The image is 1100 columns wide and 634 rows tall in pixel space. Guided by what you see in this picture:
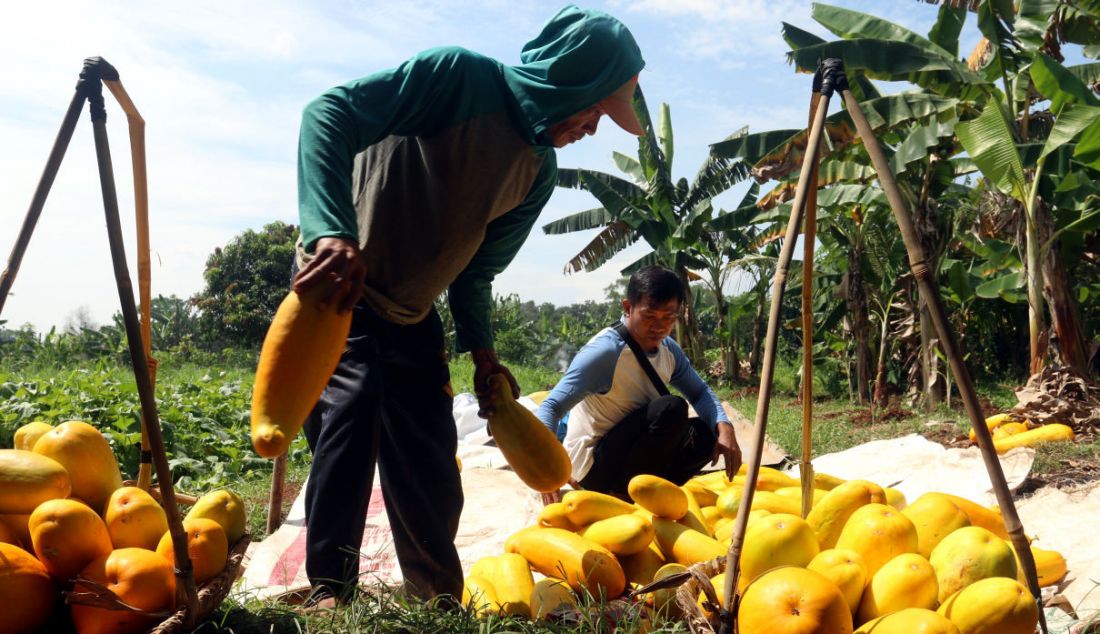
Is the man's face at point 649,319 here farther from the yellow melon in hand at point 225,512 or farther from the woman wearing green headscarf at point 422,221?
the yellow melon in hand at point 225,512

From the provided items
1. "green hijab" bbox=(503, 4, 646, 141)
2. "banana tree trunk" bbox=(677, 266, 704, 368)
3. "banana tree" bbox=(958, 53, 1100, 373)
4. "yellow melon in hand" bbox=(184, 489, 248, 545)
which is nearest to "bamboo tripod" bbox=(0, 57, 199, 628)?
"yellow melon in hand" bbox=(184, 489, 248, 545)

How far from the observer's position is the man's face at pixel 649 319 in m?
3.56

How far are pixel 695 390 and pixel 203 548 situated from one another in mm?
2713

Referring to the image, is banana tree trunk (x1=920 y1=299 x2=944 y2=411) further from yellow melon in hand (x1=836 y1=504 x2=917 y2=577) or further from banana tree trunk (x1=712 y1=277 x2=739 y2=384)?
yellow melon in hand (x1=836 y1=504 x2=917 y2=577)

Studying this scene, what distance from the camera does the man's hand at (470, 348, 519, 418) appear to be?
2184 millimetres

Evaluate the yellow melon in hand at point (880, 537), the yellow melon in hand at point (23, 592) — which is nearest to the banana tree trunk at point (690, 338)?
the yellow melon in hand at point (880, 537)

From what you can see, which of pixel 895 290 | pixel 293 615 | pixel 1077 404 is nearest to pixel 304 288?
pixel 293 615

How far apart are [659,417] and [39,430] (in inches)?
95.8

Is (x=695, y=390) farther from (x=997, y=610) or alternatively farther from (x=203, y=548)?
(x=203, y=548)

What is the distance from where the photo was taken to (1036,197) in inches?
279

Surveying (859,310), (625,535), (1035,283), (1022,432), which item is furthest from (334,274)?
(859,310)

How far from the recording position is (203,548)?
1669mm

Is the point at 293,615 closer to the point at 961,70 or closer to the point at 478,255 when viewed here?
the point at 478,255

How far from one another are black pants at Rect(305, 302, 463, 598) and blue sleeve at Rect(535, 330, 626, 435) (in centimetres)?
128
